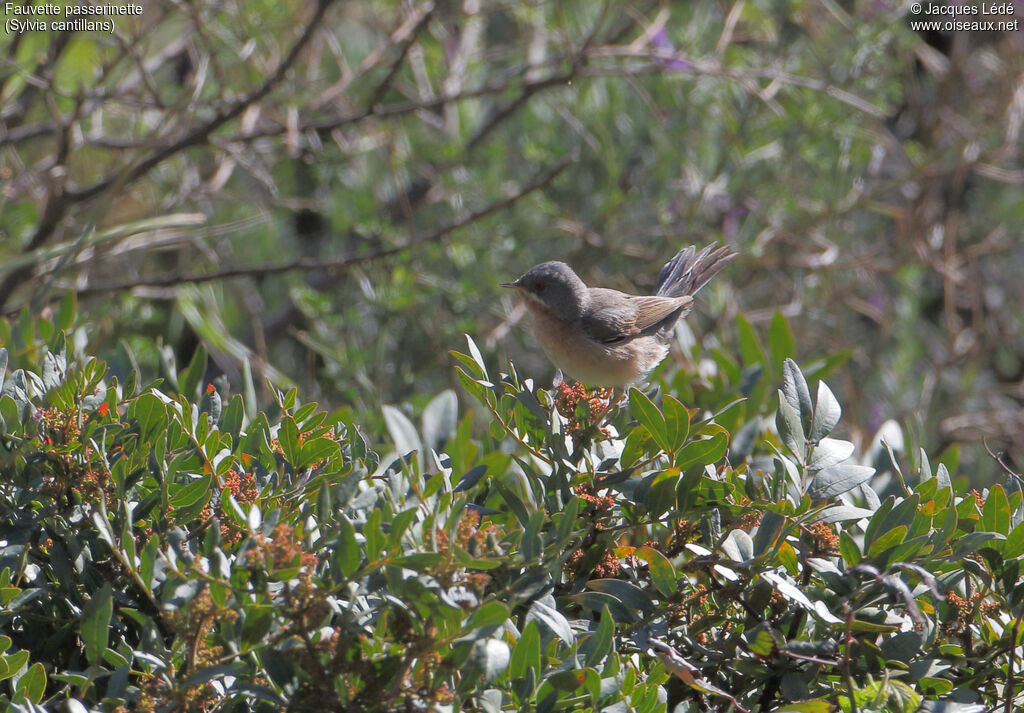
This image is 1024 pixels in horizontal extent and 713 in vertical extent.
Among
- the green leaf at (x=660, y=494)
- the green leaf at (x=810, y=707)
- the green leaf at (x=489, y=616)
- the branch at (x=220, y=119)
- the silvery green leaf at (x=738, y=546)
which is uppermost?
the branch at (x=220, y=119)

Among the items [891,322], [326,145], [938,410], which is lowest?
[938,410]

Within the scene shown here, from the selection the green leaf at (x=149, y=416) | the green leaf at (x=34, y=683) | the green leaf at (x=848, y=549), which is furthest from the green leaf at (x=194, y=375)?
the green leaf at (x=848, y=549)

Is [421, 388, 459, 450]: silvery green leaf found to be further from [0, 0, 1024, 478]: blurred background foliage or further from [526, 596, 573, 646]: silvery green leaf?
[0, 0, 1024, 478]: blurred background foliage

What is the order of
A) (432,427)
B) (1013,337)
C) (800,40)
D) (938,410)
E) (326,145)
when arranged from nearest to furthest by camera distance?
(432,427) < (326,145) < (800,40) < (938,410) < (1013,337)

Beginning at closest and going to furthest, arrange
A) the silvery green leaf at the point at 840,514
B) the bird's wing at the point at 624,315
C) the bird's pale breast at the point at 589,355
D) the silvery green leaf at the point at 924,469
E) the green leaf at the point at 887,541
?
the green leaf at the point at 887,541, the silvery green leaf at the point at 840,514, the silvery green leaf at the point at 924,469, the bird's pale breast at the point at 589,355, the bird's wing at the point at 624,315

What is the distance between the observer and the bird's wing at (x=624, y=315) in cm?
371

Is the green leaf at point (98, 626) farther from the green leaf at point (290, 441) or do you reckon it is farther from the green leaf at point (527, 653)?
the green leaf at point (527, 653)

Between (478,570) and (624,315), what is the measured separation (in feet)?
7.21

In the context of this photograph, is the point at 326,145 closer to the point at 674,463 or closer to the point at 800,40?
the point at 800,40

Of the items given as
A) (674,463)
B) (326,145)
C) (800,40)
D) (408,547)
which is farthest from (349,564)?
(800,40)

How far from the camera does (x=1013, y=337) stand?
23.0 ft

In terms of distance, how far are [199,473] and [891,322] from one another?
5.44 meters

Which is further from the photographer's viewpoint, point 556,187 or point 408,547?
point 556,187

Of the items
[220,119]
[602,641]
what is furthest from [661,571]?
[220,119]
